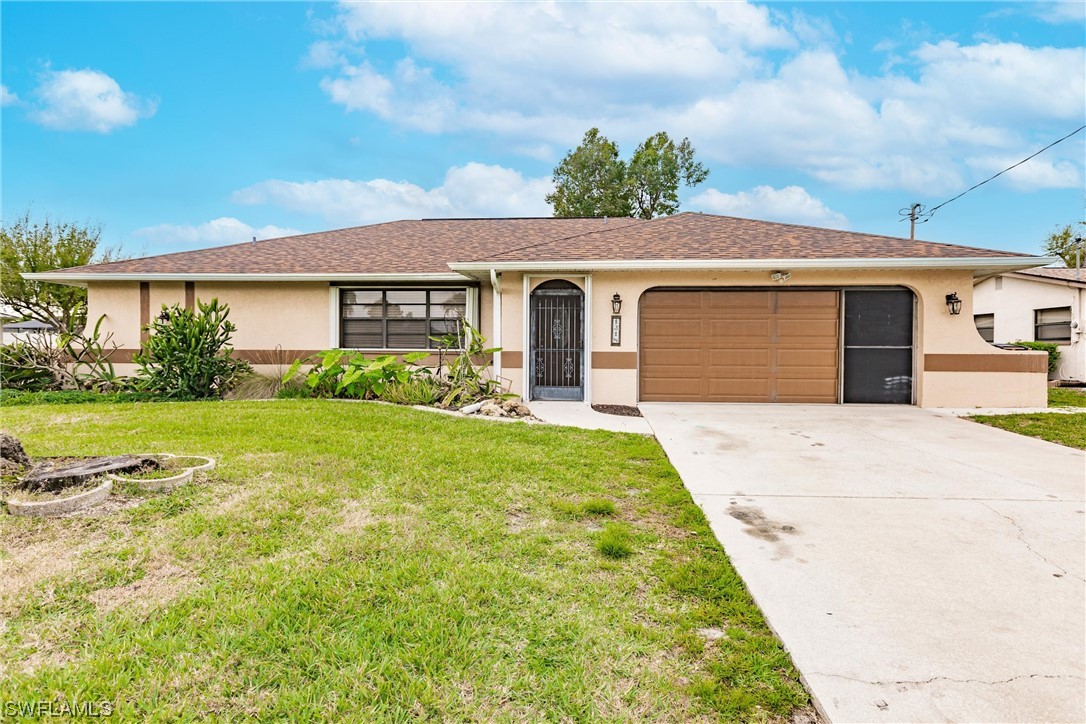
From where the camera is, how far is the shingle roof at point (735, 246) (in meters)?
9.32

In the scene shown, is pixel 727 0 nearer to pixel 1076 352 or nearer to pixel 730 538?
pixel 730 538

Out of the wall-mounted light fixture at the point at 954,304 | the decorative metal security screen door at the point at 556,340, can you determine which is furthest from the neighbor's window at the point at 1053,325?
the decorative metal security screen door at the point at 556,340

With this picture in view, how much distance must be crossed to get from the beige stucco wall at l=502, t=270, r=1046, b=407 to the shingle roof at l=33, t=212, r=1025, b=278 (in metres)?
0.42

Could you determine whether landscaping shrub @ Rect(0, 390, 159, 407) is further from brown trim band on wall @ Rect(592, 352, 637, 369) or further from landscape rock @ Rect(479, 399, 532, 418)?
brown trim band on wall @ Rect(592, 352, 637, 369)

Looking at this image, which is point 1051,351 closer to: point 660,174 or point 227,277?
point 660,174

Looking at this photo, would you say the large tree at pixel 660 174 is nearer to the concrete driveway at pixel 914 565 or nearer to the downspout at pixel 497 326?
the downspout at pixel 497 326

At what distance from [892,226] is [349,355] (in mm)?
27450

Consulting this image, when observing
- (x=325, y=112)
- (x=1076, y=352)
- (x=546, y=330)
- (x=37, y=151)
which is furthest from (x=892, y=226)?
(x=37, y=151)

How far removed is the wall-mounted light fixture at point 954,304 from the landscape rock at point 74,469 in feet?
39.0


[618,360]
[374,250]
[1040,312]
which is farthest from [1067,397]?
[374,250]

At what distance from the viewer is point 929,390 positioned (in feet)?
31.3

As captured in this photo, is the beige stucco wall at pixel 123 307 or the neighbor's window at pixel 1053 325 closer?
the beige stucco wall at pixel 123 307

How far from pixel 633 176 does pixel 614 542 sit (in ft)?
94.0

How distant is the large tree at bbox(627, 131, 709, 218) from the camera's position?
2873 cm
